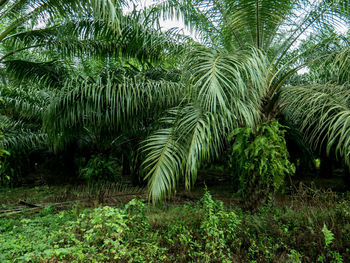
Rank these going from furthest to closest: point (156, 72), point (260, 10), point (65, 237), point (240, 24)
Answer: point (156, 72)
point (240, 24)
point (260, 10)
point (65, 237)

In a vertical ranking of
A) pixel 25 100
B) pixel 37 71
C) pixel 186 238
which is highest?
pixel 37 71

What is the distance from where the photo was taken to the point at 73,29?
17.1ft

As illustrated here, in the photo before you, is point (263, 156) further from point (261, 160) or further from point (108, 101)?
point (108, 101)

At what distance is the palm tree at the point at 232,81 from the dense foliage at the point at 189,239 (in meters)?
0.58

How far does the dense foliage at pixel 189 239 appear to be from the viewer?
2.65 metres

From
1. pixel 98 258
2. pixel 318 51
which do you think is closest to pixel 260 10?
pixel 318 51

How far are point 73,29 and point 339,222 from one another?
576cm

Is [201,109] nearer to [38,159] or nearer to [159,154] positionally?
[159,154]

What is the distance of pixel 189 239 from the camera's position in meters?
2.99

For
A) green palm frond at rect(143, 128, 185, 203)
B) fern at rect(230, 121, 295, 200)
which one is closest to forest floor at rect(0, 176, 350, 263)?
green palm frond at rect(143, 128, 185, 203)

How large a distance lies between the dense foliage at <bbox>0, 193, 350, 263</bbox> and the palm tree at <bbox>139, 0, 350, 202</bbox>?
0.58 metres

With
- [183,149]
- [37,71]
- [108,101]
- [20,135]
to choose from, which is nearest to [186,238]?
[183,149]

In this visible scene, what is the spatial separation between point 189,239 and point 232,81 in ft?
7.53

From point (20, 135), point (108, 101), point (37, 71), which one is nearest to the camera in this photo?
point (108, 101)
